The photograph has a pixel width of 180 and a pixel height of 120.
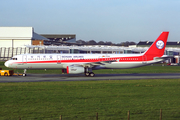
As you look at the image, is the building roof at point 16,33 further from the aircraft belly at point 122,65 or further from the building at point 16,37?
the aircraft belly at point 122,65

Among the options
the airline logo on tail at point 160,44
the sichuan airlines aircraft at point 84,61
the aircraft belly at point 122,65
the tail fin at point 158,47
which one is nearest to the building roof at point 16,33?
the sichuan airlines aircraft at point 84,61

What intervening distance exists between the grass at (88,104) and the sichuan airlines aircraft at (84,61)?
606 inches

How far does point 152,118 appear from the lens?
13.9 meters

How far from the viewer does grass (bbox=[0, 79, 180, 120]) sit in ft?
47.8

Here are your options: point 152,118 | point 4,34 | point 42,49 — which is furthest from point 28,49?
point 152,118

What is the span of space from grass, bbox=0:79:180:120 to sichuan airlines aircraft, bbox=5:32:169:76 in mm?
15388

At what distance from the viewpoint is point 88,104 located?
17.6m

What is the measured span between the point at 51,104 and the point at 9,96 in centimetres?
473

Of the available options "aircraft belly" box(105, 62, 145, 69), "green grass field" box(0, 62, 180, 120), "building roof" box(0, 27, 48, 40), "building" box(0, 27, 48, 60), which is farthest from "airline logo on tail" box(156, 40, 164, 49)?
"building roof" box(0, 27, 48, 40)

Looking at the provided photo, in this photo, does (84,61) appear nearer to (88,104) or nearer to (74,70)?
(74,70)

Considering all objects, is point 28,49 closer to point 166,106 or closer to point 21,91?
point 21,91

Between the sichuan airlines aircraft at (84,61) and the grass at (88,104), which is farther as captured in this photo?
the sichuan airlines aircraft at (84,61)

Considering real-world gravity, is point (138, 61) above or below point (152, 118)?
above

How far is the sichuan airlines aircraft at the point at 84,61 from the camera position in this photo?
127ft
